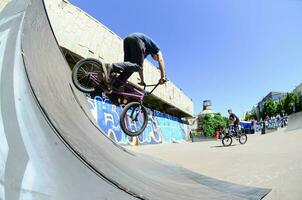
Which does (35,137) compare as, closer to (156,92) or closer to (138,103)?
(138,103)

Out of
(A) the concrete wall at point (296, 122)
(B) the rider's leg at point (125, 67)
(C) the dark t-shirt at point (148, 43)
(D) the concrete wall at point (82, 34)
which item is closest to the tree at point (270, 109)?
(A) the concrete wall at point (296, 122)

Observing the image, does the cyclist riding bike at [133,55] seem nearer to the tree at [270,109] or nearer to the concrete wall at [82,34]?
the concrete wall at [82,34]

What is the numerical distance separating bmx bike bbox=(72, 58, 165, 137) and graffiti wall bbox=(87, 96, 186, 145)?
6.49 metres

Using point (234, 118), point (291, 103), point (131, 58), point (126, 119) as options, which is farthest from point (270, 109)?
point (131, 58)

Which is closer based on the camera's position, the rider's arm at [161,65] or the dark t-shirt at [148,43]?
the dark t-shirt at [148,43]

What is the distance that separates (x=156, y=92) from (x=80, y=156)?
2530 cm

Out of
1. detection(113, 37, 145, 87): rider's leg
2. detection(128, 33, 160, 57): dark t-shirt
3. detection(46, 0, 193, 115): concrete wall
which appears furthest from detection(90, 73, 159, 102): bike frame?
detection(46, 0, 193, 115): concrete wall

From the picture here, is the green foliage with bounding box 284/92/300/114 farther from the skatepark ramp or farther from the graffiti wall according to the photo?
the skatepark ramp

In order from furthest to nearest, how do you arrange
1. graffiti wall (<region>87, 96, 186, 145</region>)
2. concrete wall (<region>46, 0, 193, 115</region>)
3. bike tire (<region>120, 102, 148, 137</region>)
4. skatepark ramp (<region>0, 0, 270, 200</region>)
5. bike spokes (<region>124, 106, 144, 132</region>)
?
graffiti wall (<region>87, 96, 186, 145</region>)
concrete wall (<region>46, 0, 193, 115</region>)
bike spokes (<region>124, 106, 144, 132</region>)
bike tire (<region>120, 102, 148, 137</region>)
skatepark ramp (<region>0, 0, 270, 200</region>)

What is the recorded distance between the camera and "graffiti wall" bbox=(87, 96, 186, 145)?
1603cm

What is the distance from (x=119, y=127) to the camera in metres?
17.3

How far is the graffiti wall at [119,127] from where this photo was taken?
16.0 metres

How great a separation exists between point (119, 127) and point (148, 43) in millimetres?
12596

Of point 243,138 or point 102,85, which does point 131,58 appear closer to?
point 102,85
